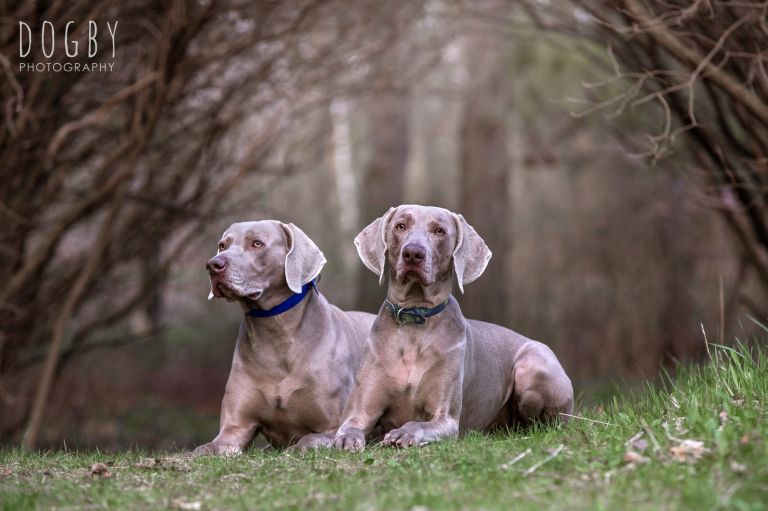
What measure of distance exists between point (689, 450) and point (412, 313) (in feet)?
5.99

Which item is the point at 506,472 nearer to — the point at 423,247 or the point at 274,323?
the point at 423,247

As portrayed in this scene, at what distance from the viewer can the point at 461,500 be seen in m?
3.74

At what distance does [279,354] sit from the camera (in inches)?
231

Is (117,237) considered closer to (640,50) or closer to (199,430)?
(199,430)

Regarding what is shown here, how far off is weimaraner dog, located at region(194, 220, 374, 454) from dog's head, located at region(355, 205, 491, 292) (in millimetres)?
366

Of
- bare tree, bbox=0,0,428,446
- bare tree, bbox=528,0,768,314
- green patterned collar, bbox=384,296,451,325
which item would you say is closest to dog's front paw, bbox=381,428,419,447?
green patterned collar, bbox=384,296,451,325

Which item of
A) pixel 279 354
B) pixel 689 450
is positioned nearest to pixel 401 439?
pixel 279 354

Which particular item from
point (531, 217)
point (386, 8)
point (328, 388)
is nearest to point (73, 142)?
point (386, 8)

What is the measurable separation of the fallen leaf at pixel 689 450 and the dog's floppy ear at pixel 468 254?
1.70 metres

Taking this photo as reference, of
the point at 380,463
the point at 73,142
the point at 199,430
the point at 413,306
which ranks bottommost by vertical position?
the point at 199,430

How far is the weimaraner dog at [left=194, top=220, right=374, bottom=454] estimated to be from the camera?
5.81 meters

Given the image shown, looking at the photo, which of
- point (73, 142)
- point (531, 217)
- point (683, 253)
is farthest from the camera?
point (531, 217)

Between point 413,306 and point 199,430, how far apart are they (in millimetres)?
6351

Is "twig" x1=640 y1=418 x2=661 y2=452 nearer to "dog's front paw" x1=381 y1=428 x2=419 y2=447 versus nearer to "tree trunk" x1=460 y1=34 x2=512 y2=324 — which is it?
"dog's front paw" x1=381 y1=428 x2=419 y2=447
